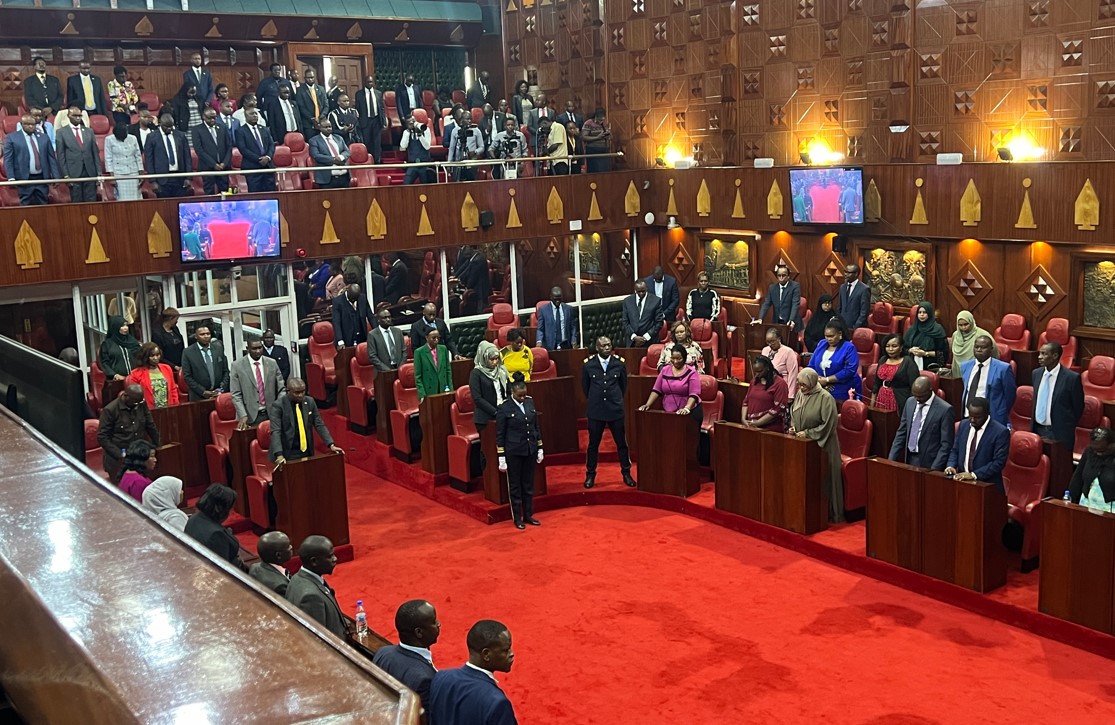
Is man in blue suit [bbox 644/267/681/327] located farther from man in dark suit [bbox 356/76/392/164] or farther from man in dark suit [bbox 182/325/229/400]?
man in dark suit [bbox 182/325/229/400]

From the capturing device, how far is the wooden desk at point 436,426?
10875mm

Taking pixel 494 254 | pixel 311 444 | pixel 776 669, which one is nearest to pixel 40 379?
pixel 776 669

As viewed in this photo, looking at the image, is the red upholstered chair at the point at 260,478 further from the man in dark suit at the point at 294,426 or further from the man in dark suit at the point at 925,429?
the man in dark suit at the point at 925,429

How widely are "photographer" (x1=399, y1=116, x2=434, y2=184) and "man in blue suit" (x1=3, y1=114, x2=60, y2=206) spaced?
15.0 feet

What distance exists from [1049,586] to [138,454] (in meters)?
6.00

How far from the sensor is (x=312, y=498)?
9.23m

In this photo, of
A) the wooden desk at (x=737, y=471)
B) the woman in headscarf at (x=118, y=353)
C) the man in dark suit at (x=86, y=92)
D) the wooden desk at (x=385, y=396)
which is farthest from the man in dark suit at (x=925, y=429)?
the man in dark suit at (x=86, y=92)

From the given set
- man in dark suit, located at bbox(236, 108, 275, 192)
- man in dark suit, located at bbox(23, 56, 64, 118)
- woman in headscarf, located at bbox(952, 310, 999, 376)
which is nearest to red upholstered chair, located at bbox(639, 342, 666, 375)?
woman in headscarf, located at bbox(952, 310, 999, 376)

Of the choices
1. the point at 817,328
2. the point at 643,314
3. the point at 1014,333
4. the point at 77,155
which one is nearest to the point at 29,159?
the point at 77,155

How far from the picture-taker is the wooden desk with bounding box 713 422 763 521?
30.7ft

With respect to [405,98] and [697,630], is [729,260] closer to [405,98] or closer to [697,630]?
[405,98]

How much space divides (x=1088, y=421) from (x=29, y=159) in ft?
36.9

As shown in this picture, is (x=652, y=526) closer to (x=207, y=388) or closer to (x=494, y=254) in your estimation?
(x=207, y=388)

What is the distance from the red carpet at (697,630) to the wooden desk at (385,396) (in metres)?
1.91
